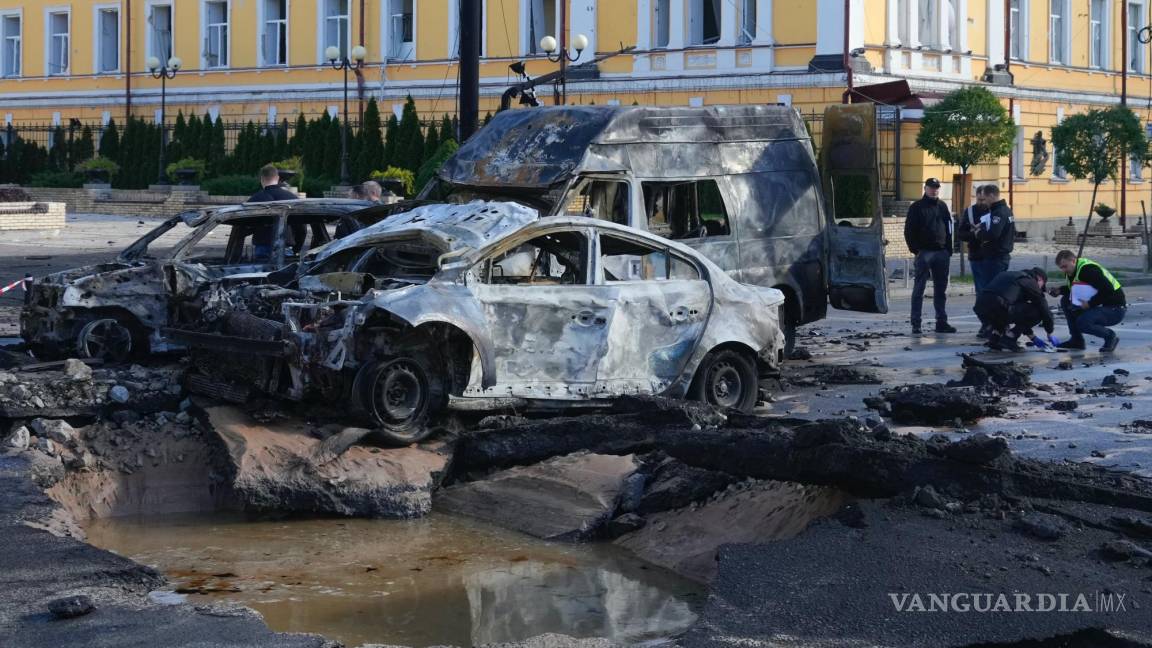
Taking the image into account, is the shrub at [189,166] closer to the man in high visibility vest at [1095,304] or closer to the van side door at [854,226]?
the van side door at [854,226]

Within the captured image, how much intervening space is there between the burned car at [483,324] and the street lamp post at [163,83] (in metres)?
34.7

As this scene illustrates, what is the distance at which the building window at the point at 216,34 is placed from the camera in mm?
46125

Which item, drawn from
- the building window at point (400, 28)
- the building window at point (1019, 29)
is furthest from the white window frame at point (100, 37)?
the building window at point (1019, 29)

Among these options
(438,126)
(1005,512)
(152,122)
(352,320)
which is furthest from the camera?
(152,122)

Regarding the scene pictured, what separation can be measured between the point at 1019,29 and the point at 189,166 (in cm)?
2239

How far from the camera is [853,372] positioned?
1365 centimetres

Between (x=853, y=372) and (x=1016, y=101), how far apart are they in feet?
92.4

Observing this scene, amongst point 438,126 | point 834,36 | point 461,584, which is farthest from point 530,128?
point 438,126

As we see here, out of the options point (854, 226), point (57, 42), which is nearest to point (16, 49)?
point (57, 42)

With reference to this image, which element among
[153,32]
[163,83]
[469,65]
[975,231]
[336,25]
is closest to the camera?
[469,65]

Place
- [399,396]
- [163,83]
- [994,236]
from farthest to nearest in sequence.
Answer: [163,83] → [994,236] → [399,396]

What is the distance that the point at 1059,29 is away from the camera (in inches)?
1672

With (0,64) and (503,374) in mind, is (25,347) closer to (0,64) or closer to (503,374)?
(503,374)

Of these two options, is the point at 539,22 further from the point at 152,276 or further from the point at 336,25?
the point at 152,276
